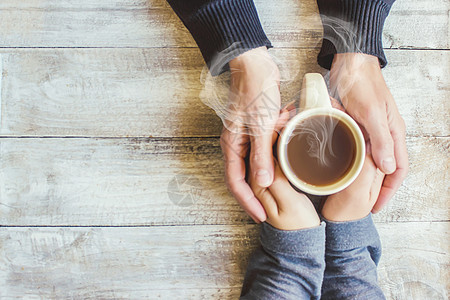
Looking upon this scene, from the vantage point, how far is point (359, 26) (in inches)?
29.2

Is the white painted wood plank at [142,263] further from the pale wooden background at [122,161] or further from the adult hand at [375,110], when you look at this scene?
the adult hand at [375,110]

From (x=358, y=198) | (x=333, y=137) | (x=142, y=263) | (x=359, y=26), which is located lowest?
(x=142, y=263)

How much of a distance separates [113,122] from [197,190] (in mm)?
235

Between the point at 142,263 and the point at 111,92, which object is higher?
the point at 111,92

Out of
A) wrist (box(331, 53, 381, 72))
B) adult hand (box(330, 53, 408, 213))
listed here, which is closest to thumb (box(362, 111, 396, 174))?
adult hand (box(330, 53, 408, 213))

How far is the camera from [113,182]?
2.69ft

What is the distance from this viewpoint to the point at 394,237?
83cm

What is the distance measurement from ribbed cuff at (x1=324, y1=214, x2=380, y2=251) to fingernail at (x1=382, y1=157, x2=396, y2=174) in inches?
4.8

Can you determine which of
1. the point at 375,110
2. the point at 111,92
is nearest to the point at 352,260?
the point at 375,110

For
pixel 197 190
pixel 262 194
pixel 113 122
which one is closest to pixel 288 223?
pixel 262 194

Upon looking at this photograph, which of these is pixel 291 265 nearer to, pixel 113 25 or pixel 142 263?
pixel 142 263

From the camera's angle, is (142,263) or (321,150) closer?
(321,150)

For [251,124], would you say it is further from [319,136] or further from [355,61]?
[355,61]

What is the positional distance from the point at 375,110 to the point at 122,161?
529 mm
